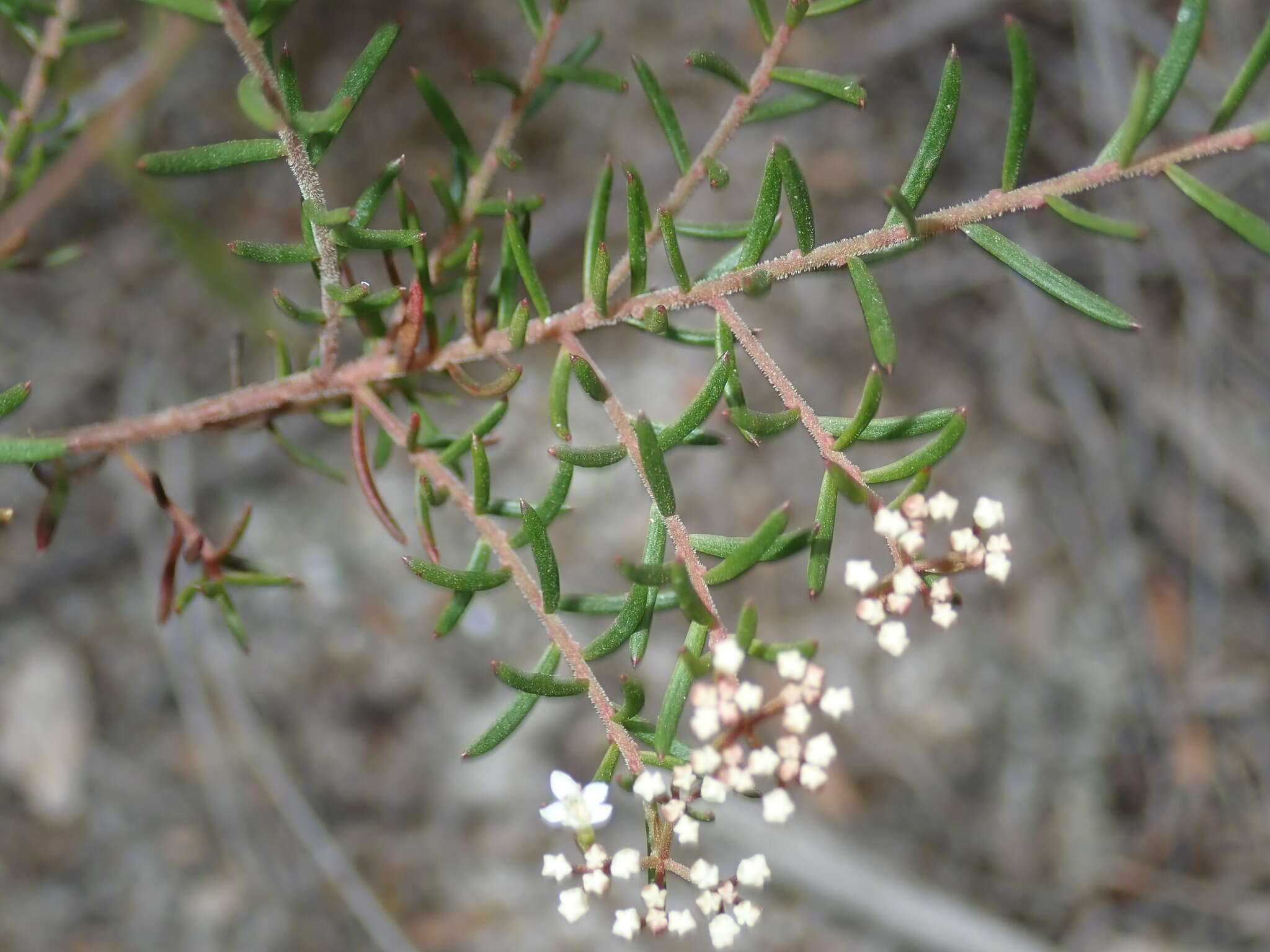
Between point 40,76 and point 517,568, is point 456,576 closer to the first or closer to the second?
point 517,568

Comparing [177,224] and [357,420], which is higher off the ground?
[177,224]

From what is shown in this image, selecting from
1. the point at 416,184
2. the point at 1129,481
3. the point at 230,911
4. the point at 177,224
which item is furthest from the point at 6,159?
the point at 1129,481

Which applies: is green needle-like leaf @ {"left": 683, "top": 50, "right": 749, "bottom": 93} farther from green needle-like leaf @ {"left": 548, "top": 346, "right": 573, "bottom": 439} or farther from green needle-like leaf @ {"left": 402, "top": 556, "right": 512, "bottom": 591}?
green needle-like leaf @ {"left": 402, "top": 556, "right": 512, "bottom": 591}

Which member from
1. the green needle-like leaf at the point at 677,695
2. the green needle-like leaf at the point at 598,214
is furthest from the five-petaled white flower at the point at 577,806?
the green needle-like leaf at the point at 598,214

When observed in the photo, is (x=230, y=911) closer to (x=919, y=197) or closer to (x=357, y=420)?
(x=357, y=420)

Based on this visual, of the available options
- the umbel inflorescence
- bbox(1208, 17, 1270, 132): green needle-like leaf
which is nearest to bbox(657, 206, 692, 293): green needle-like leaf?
the umbel inflorescence

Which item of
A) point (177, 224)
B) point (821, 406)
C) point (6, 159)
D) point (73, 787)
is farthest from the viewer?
point (821, 406)
